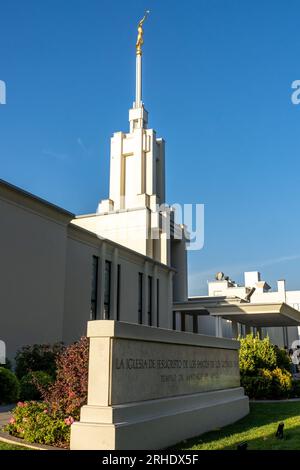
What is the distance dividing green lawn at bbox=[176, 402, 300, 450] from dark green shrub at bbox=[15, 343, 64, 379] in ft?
25.5

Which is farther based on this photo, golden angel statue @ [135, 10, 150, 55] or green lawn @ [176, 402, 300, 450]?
golden angel statue @ [135, 10, 150, 55]

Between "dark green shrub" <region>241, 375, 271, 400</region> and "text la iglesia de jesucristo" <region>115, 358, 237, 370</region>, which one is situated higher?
"text la iglesia de jesucristo" <region>115, 358, 237, 370</region>

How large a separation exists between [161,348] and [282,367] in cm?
1100

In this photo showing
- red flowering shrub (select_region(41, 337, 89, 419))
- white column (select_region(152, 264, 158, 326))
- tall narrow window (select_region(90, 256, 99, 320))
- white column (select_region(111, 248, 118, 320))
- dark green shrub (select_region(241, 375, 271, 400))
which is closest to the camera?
red flowering shrub (select_region(41, 337, 89, 419))

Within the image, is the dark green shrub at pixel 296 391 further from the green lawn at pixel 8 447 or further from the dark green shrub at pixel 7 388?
the green lawn at pixel 8 447

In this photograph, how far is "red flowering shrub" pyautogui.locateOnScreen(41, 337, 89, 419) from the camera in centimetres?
876

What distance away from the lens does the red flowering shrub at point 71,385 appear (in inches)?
345

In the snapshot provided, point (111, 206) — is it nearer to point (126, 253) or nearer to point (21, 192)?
point (126, 253)

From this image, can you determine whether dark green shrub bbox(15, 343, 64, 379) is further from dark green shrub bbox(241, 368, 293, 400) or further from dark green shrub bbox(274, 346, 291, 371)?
dark green shrub bbox(274, 346, 291, 371)

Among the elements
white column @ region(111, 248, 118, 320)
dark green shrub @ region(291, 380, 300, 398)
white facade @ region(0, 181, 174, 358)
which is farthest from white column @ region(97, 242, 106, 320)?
dark green shrub @ region(291, 380, 300, 398)

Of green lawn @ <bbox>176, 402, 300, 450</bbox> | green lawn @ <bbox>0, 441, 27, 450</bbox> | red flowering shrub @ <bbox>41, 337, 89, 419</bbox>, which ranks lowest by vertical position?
green lawn @ <bbox>176, 402, 300, 450</bbox>

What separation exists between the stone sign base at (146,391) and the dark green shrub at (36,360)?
8.09 m

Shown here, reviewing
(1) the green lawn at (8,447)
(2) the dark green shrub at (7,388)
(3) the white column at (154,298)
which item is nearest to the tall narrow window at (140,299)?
(3) the white column at (154,298)

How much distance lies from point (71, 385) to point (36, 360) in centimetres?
965
